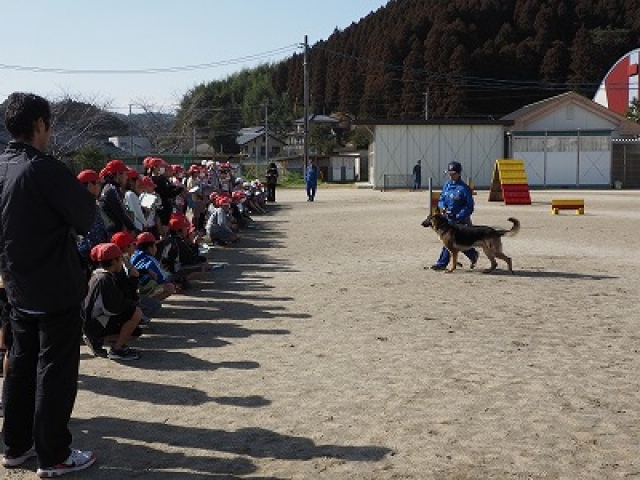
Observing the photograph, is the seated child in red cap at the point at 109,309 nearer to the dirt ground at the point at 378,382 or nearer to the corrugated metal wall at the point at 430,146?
the dirt ground at the point at 378,382

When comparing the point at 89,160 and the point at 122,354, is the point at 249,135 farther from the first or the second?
the point at 122,354

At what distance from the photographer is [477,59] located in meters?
75.6

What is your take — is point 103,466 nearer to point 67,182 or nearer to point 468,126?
point 67,182

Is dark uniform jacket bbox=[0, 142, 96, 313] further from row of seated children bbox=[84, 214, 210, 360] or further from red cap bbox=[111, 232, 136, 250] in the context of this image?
red cap bbox=[111, 232, 136, 250]

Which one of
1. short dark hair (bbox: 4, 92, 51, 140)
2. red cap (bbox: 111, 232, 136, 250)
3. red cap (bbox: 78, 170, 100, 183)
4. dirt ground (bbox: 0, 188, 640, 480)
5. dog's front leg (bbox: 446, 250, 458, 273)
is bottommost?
dirt ground (bbox: 0, 188, 640, 480)

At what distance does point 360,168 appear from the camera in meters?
63.2

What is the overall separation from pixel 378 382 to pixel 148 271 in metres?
3.36

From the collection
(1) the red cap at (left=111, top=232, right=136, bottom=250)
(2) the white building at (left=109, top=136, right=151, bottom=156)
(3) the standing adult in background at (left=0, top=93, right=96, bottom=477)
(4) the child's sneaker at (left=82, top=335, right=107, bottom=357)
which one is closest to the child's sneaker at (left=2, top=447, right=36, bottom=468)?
(3) the standing adult in background at (left=0, top=93, right=96, bottom=477)

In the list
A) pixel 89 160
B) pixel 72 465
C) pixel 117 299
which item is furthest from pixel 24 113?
pixel 89 160

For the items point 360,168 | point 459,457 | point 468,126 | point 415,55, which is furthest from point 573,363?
point 415,55

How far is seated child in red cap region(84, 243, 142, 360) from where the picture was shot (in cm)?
645

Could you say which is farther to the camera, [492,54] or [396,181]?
[492,54]

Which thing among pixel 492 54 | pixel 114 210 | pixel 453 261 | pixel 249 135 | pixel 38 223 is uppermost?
pixel 492 54

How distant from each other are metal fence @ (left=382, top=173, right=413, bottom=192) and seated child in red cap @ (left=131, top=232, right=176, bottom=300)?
118 feet
